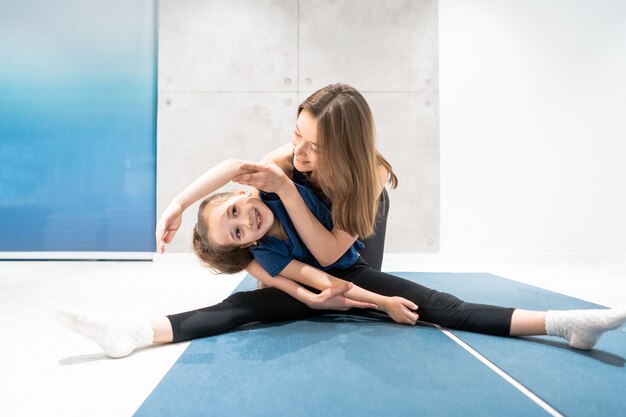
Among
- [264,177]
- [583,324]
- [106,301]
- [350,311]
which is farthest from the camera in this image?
[106,301]

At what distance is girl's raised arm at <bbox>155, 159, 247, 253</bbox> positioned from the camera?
53.8 inches

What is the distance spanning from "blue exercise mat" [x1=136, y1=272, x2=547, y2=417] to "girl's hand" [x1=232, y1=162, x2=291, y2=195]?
482mm

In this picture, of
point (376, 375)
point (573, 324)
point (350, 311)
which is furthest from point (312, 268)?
point (573, 324)

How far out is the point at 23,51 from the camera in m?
3.79

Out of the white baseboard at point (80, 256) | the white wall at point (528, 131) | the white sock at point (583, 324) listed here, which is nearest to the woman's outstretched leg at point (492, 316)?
the white sock at point (583, 324)

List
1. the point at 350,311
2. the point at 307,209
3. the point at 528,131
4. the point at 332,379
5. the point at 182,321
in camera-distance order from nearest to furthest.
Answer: the point at 332,379
the point at 182,321
the point at 307,209
the point at 350,311
the point at 528,131

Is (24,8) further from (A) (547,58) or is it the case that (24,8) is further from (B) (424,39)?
(A) (547,58)

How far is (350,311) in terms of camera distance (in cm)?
171

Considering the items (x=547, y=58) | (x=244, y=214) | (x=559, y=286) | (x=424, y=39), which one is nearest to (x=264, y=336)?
(x=244, y=214)

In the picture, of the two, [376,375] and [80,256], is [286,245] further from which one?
[80,256]

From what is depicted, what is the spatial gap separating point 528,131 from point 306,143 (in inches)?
124

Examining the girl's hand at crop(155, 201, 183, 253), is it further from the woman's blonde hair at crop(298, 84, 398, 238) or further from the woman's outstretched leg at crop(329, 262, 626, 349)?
the woman's outstretched leg at crop(329, 262, 626, 349)

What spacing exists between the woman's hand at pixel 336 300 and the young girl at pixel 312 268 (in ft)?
0.09

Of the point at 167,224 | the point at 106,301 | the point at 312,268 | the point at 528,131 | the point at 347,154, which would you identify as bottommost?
the point at 106,301
